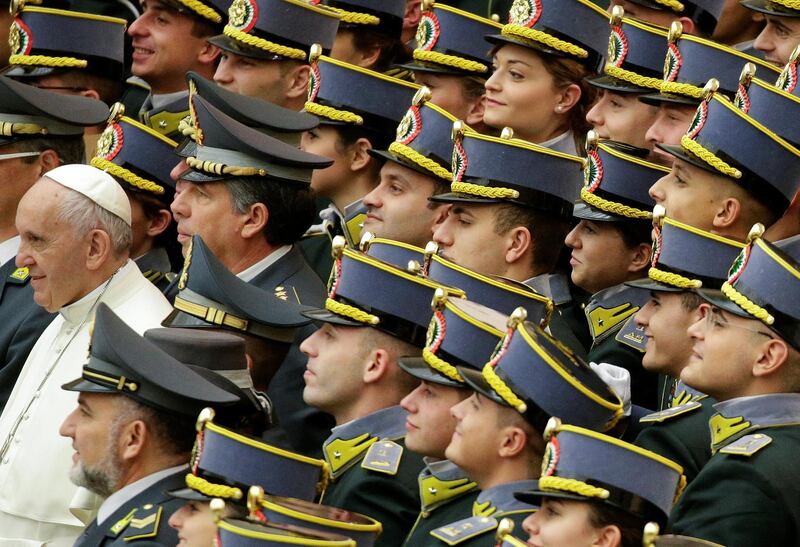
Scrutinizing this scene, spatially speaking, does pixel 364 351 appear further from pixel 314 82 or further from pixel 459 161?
pixel 314 82

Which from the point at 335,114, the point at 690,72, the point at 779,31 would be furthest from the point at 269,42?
the point at 779,31

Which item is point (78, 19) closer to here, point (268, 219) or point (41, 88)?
point (41, 88)

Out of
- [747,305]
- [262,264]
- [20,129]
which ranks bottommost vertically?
[20,129]

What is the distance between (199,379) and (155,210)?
2350mm

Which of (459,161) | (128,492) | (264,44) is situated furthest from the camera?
(264,44)

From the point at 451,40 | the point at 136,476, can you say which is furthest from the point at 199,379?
the point at 451,40

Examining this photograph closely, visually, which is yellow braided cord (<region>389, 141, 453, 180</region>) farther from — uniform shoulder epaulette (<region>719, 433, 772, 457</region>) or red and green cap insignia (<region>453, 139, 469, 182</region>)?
uniform shoulder epaulette (<region>719, 433, 772, 457</region>)

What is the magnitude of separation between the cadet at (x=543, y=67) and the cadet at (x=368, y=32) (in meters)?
0.89

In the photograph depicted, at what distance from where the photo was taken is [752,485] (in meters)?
5.31

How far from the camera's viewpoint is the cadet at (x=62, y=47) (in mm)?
8883

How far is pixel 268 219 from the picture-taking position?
7.14 meters

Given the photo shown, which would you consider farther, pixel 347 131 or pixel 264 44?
pixel 264 44

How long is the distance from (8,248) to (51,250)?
1010 mm

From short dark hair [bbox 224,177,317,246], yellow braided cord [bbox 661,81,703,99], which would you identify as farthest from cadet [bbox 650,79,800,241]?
short dark hair [bbox 224,177,317,246]
